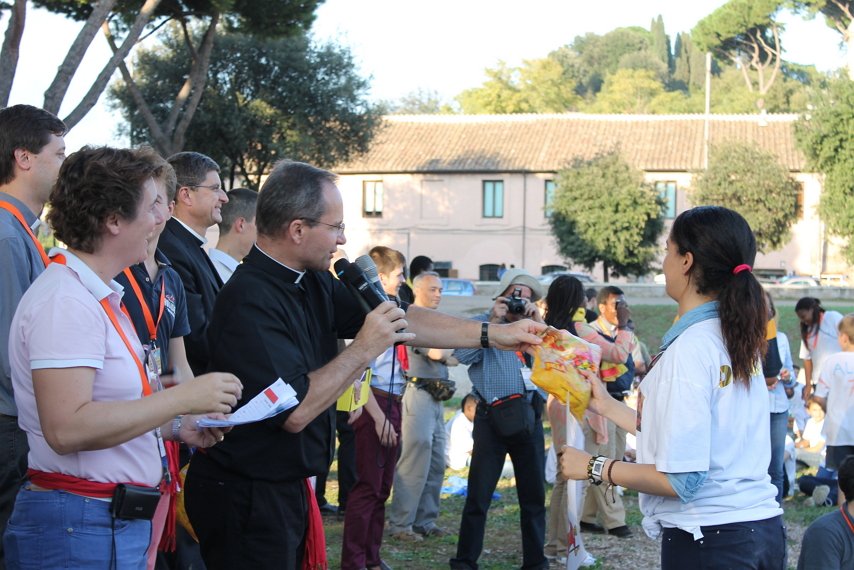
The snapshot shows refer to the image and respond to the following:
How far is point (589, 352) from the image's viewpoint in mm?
3848

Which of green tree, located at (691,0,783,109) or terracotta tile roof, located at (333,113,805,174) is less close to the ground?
green tree, located at (691,0,783,109)

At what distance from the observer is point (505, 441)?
6.84 metres

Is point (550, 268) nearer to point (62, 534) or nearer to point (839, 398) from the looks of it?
point (839, 398)

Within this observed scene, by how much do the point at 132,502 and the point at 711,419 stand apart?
1.85 metres

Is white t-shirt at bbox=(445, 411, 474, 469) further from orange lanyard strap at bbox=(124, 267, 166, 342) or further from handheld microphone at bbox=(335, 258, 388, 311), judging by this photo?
handheld microphone at bbox=(335, 258, 388, 311)

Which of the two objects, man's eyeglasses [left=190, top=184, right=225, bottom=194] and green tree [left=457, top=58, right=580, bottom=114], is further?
green tree [left=457, top=58, right=580, bottom=114]

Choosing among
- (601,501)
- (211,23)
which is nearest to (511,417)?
(601,501)

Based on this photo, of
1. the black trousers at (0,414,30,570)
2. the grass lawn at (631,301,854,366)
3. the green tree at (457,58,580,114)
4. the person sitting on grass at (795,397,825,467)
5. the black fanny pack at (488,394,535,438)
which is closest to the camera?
the black trousers at (0,414,30,570)

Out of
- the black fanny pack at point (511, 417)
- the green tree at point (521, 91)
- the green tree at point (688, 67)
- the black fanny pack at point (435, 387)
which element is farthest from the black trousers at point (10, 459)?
the green tree at point (688, 67)

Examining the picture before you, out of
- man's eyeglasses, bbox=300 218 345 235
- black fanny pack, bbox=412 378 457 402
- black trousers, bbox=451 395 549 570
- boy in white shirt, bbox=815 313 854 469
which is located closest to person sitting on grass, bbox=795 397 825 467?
boy in white shirt, bbox=815 313 854 469

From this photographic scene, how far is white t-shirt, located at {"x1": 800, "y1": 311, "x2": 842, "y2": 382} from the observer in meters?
11.1

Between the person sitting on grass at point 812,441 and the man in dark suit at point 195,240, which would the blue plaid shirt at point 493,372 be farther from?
the person sitting on grass at point 812,441

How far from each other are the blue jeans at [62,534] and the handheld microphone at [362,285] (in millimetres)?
1140

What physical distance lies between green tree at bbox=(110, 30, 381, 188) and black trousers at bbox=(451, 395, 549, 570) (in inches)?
724
